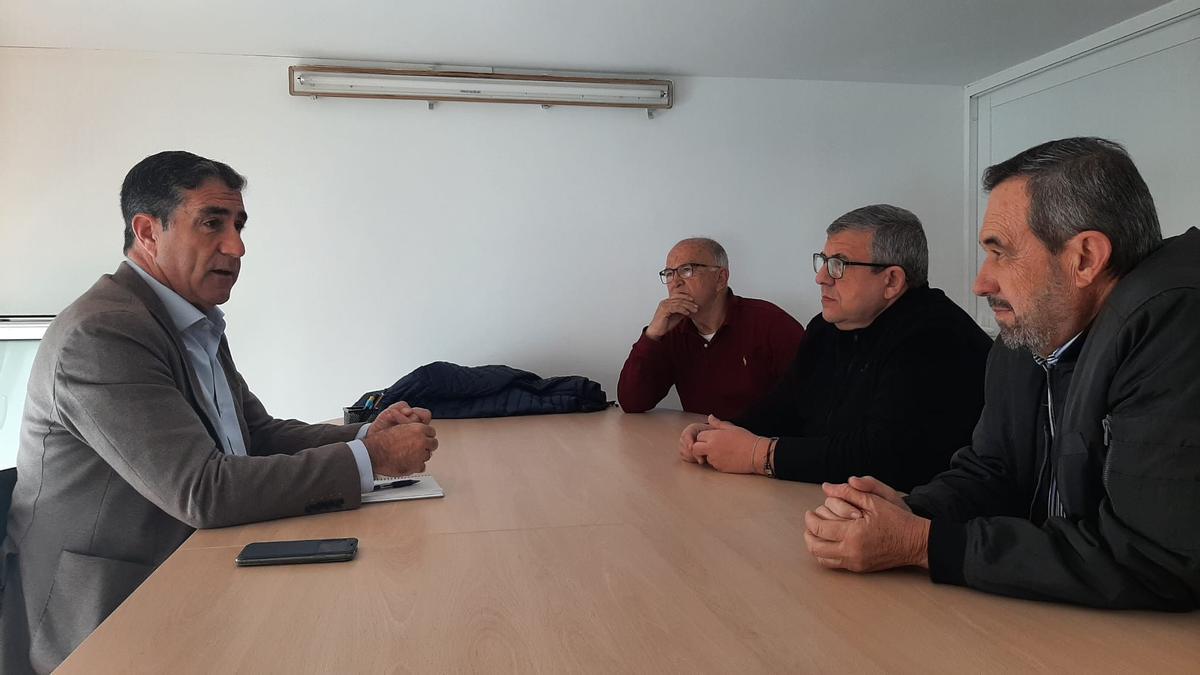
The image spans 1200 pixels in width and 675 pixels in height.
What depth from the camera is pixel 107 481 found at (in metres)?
1.82

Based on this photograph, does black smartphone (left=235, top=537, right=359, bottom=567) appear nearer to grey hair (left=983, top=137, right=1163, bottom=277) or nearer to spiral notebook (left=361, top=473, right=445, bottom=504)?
spiral notebook (left=361, top=473, right=445, bottom=504)

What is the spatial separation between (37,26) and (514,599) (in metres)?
3.75

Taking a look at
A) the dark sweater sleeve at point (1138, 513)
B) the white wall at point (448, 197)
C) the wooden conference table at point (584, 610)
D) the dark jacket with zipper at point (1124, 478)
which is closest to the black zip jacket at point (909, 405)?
the wooden conference table at point (584, 610)

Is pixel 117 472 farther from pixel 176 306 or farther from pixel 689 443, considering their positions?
pixel 689 443

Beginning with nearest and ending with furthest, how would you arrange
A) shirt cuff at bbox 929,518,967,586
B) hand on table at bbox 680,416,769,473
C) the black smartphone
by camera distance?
shirt cuff at bbox 929,518,967,586, the black smartphone, hand on table at bbox 680,416,769,473

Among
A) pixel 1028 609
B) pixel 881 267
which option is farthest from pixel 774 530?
pixel 881 267

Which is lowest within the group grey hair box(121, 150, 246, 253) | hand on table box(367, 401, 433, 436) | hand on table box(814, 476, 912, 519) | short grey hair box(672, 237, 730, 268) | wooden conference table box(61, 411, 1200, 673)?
wooden conference table box(61, 411, 1200, 673)

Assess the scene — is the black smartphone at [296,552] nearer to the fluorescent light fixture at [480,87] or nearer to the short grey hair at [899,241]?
the short grey hair at [899,241]

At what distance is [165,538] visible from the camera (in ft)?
6.05

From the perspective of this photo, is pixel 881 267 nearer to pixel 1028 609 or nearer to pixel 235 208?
pixel 1028 609

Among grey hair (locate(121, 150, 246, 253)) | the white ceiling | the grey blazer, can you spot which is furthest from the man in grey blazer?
the white ceiling

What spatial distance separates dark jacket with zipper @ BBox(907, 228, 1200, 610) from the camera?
118 centimetres

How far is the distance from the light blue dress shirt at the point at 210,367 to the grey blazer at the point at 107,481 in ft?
0.27

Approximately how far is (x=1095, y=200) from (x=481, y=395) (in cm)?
260
